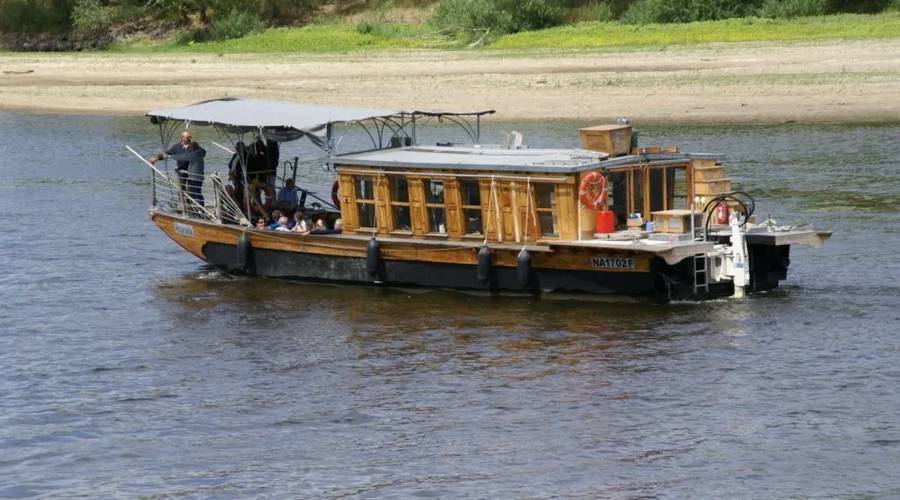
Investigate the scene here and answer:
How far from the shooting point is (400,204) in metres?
24.0

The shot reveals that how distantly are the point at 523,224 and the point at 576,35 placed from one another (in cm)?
3786

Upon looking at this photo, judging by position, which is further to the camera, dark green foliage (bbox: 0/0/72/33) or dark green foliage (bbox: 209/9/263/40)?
dark green foliage (bbox: 0/0/72/33)

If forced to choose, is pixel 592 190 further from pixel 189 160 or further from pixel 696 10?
pixel 696 10

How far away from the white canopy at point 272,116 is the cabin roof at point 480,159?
642mm

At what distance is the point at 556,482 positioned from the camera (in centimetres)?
1516

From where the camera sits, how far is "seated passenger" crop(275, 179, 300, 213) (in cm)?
2609

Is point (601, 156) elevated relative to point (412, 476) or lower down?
elevated

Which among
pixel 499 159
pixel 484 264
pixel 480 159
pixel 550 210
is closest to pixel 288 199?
pixel 480 159

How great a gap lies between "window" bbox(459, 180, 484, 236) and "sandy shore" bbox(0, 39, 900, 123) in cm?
2088

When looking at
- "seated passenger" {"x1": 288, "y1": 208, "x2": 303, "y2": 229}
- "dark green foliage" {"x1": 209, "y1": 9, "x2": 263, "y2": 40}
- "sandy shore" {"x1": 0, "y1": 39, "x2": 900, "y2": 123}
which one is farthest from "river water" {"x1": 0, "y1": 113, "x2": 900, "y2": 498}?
"dark green foliage" {"x1": 209, "y1": 9, "x2": 263, "y2": 40}

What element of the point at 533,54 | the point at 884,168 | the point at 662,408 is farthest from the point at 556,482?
the point at 533,54

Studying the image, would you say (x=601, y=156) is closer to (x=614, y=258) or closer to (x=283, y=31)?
(x=614, y=258)

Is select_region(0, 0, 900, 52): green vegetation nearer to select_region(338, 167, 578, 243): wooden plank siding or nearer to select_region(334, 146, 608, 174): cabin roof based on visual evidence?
select_region(334, 146, 608, 174): cabin roof

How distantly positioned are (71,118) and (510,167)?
35248 millimetres
